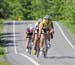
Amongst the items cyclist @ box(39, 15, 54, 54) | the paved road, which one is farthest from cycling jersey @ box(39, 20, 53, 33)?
the paved road

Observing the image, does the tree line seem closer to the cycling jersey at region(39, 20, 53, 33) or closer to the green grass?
the green grass

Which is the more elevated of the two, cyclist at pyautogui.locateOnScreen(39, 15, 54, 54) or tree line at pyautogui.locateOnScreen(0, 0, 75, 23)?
cyclist at pyautogui.locateOnScreen(39, 15, 54, 54)

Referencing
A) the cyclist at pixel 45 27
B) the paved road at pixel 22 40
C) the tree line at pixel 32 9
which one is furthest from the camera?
the tree line at pixel 32 9

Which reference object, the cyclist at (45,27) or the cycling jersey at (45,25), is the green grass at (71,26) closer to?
the cyclist at (45,27)

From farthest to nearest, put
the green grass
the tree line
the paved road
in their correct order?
1. the tree line
2. the green grass
3. the paved road

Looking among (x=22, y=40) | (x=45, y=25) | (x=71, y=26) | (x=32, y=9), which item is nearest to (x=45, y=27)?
(x=45, y=25)

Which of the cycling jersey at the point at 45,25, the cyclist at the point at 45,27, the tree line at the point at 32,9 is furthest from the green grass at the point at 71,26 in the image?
the cycling jersey at the point at 45,25

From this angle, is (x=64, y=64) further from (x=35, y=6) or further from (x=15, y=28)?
(x=35, y=6)

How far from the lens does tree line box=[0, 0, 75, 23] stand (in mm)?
64238

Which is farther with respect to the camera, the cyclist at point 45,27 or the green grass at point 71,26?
the green grass at point 71,26

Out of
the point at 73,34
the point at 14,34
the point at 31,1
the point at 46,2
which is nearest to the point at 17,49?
the point at 73,34

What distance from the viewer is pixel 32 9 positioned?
7569 cm

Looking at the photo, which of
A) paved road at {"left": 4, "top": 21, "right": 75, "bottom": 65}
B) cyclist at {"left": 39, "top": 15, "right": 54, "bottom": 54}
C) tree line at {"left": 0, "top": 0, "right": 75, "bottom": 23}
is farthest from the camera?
tree line at {"left": 0, "top": 0, "right": 75, "bottom": 23}

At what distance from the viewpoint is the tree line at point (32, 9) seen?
64.2 meters
